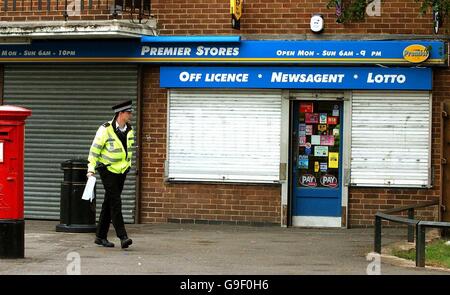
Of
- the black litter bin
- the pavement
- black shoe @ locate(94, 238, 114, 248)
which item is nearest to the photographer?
the pavement

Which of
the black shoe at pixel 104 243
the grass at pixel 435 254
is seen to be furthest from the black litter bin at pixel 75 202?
the grass at pixel 435 254

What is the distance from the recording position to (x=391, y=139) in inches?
551

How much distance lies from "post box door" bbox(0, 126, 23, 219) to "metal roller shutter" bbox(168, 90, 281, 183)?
17.1 feet

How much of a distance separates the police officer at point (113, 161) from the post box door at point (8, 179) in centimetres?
127

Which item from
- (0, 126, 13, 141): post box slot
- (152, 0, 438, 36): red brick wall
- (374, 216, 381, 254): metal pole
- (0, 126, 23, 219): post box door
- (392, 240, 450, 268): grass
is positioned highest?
(152, 0, 438, 36): red brick wall

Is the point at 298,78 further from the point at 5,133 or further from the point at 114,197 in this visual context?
the point at 5,133

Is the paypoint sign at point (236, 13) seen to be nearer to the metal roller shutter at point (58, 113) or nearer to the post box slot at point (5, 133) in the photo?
the metal roller shutter at point (58, 113)

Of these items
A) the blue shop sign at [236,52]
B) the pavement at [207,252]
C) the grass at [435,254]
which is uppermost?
the blue shop sign at [236,52]

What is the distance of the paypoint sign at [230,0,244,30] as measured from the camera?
13.7 m

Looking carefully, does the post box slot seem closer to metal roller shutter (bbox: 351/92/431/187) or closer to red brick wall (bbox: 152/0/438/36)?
red brick wall (bbox: 152/0/438/36)

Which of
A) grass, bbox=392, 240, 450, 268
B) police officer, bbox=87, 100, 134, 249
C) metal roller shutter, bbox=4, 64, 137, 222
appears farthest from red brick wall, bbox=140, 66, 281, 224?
police officer, bbox=87, 100, 134, 249

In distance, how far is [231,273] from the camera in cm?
907

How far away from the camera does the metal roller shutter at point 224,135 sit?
1437 centimetres

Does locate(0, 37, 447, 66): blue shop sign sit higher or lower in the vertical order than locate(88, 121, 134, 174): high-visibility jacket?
higher
